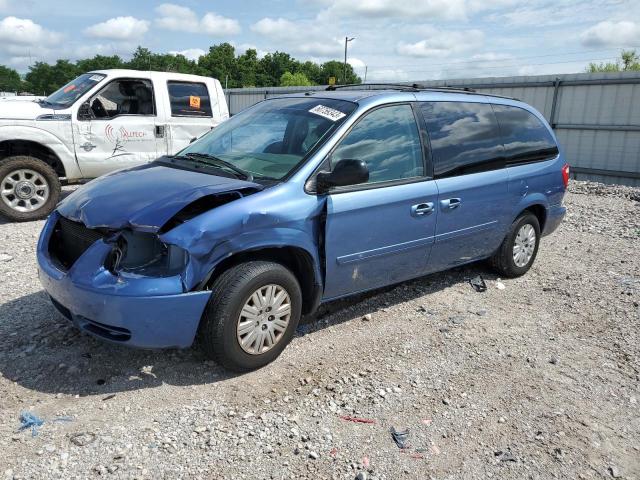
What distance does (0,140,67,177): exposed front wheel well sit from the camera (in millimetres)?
7211

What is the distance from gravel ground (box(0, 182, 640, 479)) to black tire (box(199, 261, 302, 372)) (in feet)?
0.57

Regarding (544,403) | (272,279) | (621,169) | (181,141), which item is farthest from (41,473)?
(621,169)

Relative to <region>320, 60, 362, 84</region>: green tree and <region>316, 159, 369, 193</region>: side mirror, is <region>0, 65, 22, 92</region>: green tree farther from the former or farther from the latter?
<region>316, 159, 369, 193</region>: side mirror

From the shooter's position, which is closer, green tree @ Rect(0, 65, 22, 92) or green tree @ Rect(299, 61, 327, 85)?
green tree @ Rect(0, 65, 22, 92)

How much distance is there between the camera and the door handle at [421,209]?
414 cm

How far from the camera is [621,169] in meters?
13.0

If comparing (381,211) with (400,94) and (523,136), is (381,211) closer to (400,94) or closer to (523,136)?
(400,94)

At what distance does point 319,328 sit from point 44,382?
197cm

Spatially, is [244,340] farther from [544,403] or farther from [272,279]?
[544,403]

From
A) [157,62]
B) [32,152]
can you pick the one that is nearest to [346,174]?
[32,152]

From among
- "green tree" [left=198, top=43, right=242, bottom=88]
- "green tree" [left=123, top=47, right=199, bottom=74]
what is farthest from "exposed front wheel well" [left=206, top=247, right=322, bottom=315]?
"green tree" [left=198, top=43, right=242, bottom=88]

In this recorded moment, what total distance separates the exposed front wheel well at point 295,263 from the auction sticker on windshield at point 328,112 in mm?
1063

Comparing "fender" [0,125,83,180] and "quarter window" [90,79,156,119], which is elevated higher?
"quarter window" [90,79,156,119]

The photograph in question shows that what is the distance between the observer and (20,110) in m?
7.27
